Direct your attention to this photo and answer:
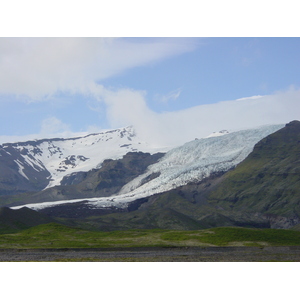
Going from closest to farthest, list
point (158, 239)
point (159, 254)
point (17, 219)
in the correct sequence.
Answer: point (159, 254) < point (158, 239) < point (17, 219)

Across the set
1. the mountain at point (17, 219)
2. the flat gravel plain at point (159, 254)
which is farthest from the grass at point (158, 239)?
the mountain at point (17, 219)

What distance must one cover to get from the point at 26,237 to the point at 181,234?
33376mm

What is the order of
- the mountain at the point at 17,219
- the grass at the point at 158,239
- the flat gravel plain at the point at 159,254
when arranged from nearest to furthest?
the flat gravel plain at the point at 159,254 < the grass at the point at 158,239 < the mountain at the point at 17,219

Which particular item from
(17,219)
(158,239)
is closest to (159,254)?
(158,239)

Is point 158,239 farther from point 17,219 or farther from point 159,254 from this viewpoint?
point 17,219

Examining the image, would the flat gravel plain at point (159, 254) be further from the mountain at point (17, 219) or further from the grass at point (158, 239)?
the mountain at point (17, 219)

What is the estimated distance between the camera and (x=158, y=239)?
113 meters

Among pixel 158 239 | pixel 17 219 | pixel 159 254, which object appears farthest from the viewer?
pixel 17 219

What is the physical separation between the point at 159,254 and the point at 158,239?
24.7 metres

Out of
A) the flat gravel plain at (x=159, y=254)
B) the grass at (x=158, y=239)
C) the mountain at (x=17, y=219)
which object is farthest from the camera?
the mountain at (x=17, y=219)

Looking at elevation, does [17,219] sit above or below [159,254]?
above

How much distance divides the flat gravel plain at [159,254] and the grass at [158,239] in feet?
19.6

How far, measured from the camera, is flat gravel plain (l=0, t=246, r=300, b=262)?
7965cm

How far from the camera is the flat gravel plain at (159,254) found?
261 feet
